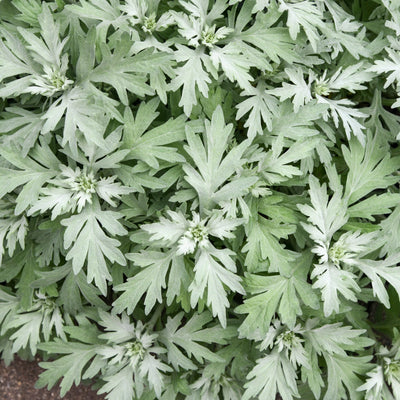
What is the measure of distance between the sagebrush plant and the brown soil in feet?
2.31

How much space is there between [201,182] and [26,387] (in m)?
2.04

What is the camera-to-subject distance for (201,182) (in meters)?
1.94

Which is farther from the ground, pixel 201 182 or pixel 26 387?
pixel 201 182

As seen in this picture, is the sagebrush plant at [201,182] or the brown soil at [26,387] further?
the brown soil at [26,387]

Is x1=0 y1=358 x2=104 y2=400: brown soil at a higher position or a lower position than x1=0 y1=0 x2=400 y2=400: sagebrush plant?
lower

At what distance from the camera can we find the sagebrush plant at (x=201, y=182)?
1.88 meters

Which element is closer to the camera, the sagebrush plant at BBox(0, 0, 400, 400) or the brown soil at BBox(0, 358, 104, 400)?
the sagebrush plant at BBox(0, 0, 400, 400)

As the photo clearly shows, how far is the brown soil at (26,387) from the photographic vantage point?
2.97m

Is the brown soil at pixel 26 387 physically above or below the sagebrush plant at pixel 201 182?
below

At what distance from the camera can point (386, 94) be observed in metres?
2.64

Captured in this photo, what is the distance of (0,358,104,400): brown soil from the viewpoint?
297 centimetres

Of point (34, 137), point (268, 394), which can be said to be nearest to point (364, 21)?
point (34, 137)

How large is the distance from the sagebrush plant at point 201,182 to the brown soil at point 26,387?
2.31 feet

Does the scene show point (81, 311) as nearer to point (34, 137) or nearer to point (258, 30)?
point (34, 137)
